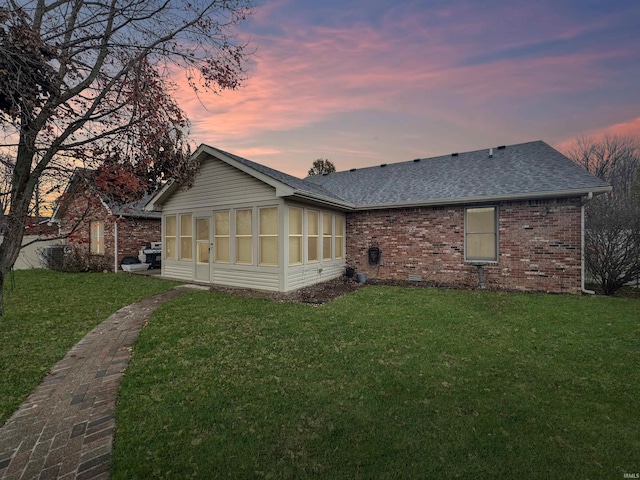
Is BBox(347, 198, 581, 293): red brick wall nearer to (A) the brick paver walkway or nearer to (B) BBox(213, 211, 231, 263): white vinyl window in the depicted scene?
(B) BBox(213, 211, 231, 263): white vinyl window

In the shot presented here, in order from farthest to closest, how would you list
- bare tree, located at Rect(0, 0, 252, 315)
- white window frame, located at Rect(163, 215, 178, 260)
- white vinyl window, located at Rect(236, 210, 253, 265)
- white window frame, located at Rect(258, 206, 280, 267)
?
white window frame, located at Rect(163, 215, 178, 260) < white vinyl window, located at Rect(236, 210, 253, 265) < white window frame, located at Rect(258, 206, 280, 267) < bare tree, located at Rect(0, 0, 252, 315)

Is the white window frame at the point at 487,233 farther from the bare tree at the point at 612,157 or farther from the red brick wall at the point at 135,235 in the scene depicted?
the bare tree at the point at 612,157

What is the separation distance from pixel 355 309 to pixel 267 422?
4.15 m

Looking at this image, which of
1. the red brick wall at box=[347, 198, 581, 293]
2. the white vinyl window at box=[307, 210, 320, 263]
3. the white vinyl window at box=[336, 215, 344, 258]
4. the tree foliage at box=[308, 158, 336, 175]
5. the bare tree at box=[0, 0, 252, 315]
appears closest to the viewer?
the bare tree at box=[0, 0, 252, 315]

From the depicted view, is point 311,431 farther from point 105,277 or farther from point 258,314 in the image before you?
point 105,277

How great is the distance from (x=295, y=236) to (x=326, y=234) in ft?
6.02

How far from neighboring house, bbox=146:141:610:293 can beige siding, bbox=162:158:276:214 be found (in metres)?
0.03

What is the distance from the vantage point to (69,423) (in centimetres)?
260

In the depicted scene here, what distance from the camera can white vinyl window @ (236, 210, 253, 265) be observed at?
29.8 ft

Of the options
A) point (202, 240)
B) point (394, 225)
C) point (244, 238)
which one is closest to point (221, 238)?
point (202, 240)

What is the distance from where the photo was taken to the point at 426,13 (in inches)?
301

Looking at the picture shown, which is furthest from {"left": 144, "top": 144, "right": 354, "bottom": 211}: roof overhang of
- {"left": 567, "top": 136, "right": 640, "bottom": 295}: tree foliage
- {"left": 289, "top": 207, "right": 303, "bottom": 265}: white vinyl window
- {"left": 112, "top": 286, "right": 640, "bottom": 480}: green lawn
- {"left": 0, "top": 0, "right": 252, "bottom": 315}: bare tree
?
{"left": 567, "top": 136, "right": 640, "bottom": 295}: tree foliage

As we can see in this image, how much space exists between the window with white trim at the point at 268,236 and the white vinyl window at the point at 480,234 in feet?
20.9

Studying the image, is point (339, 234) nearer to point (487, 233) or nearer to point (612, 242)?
point (487, 233)
